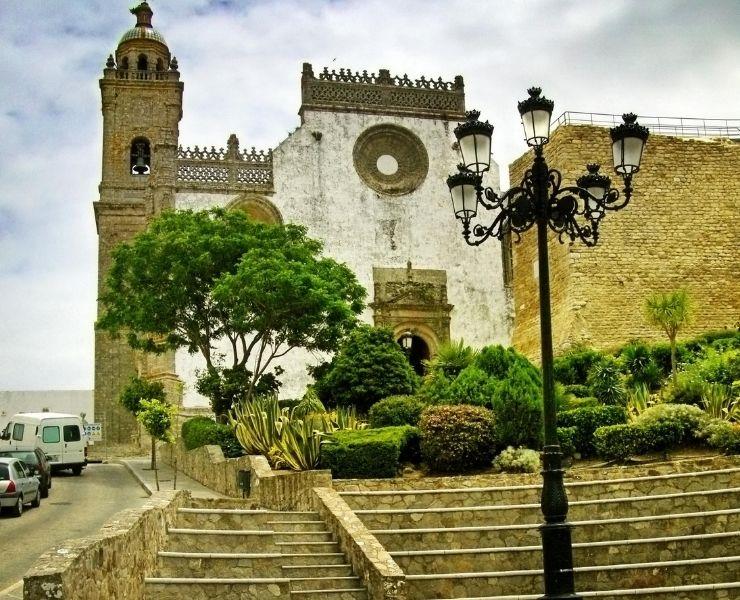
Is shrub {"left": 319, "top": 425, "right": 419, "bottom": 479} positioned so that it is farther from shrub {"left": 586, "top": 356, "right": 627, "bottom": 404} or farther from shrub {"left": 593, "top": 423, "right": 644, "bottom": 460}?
shrub {"left": 586, "top": 356, "right": 627, "bottom": 404}

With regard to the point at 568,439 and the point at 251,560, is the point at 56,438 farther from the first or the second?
the point at 251,560

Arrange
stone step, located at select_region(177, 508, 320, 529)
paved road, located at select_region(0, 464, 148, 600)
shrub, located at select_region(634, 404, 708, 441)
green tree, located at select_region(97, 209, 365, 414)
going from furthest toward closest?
green tree, located at select_region(97, 209, 365, 414) < shrub, located at select_region(634, 404, 708, 441) < paved road, located at select_region(0, 464, 148, 600) < stone step, located at select_region(177, 508, 320, 529)

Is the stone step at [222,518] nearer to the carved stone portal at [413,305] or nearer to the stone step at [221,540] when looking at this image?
the stone step at [221,540]

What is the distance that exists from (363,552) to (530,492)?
11.8 feet

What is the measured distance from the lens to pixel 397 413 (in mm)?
17938

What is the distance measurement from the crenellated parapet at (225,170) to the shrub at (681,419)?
724 inches

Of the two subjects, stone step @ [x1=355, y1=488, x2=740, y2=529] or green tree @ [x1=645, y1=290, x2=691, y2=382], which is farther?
green tree @ [x1=645, y1=290, x2=691, y2=382]

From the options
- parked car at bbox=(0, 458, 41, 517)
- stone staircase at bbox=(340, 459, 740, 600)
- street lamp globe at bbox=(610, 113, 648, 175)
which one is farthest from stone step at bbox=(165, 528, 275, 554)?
parked car at bbox=(0, 458, 41, 517)

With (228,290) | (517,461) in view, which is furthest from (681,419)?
(228,290)

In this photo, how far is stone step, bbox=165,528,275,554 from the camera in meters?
11.0

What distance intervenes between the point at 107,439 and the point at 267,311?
1607cm

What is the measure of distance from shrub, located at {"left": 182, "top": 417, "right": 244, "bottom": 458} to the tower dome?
67.1ft

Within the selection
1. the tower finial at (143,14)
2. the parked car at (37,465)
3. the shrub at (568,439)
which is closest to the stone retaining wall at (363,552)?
the shrub at (568,439)

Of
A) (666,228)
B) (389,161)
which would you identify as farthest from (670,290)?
(389,161)
